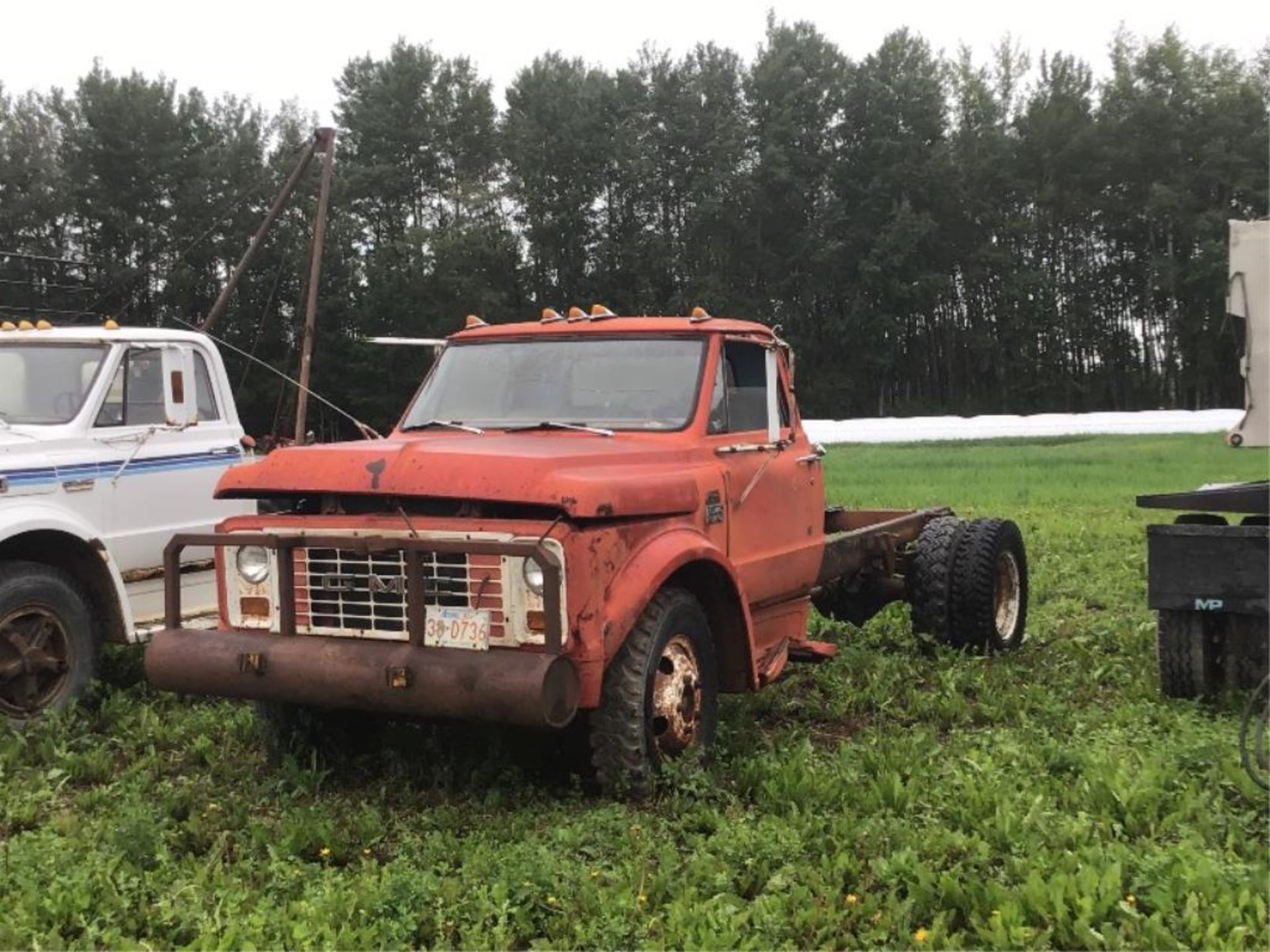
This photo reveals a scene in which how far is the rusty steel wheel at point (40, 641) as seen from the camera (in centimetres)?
648

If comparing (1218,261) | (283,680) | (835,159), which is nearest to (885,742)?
(283,680)

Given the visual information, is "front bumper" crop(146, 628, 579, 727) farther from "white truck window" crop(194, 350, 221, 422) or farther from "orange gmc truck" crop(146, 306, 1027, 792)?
"white truck window" crop(194, 350, 221, 422)

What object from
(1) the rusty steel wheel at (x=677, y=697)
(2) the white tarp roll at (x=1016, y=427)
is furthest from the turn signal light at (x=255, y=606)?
(2) the white tarp roll at (x=1016, y=427)

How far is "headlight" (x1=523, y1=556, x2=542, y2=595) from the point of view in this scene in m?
4.68

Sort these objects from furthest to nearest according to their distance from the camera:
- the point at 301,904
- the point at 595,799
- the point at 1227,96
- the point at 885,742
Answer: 1. the point at 1227,96
2. the point at 885,742
3. the point at 595,799
4. the point at 301,904

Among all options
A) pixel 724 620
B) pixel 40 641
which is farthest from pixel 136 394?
pixel 724 620

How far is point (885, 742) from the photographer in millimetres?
5844

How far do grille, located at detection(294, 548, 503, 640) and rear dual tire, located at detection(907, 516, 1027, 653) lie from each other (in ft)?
13.2

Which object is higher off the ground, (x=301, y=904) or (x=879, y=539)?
(x=879, y=539)

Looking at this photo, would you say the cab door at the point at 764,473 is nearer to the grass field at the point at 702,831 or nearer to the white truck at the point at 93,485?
the grass field at the point at 702,831

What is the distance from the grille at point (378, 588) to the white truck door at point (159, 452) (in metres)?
2.57

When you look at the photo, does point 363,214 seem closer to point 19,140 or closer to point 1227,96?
point 19,140

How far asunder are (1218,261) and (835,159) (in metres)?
15.8

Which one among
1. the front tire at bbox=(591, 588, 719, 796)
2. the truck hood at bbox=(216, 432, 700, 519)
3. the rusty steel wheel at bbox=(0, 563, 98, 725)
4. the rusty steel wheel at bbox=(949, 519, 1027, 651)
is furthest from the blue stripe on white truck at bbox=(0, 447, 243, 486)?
the rusty steel wheel at bbox=(949, 519, 1027, 651)
